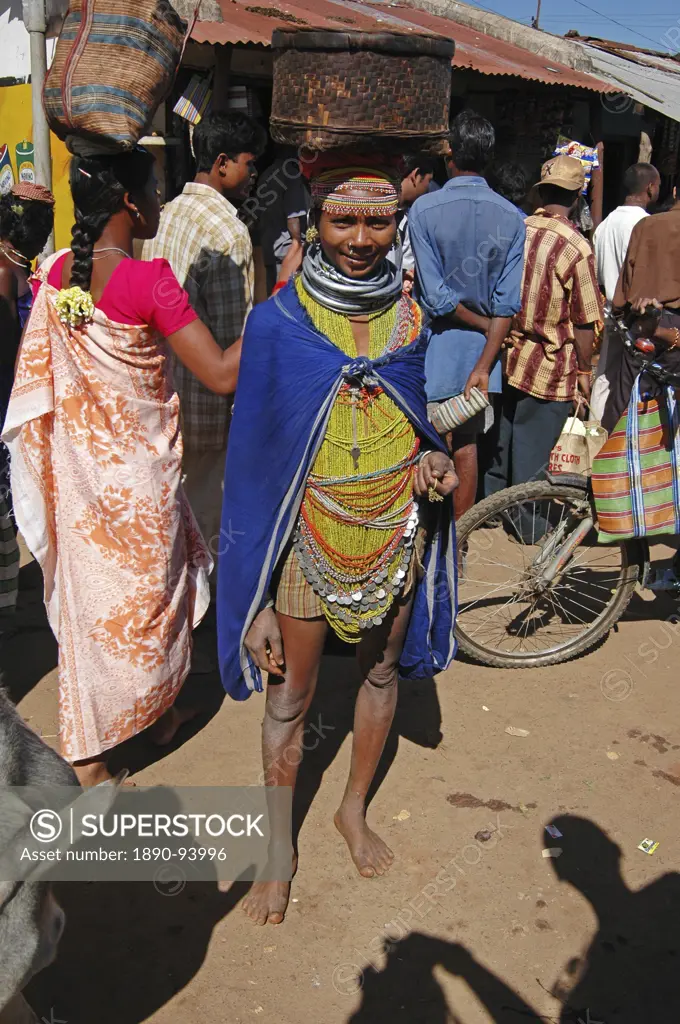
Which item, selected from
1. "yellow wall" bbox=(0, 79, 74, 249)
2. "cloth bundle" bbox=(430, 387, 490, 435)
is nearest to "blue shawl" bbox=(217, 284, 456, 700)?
"cloth bundle" bbox=(430, 387, 490, 435)

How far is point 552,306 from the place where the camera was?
203 inches

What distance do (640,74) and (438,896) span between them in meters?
11.5

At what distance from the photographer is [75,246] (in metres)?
2.83

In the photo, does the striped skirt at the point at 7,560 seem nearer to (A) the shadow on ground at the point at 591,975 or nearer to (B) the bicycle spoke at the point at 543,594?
(B) the bicycle spoke at the point at 543,594

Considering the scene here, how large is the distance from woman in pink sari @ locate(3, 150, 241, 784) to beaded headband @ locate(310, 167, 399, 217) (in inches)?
23.2

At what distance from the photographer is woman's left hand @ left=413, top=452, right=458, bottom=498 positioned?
100 inches

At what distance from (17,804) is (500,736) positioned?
252 cm

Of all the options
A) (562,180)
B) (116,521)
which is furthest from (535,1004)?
(562,180)

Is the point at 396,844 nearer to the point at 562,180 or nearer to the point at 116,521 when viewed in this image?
the point at 116,521

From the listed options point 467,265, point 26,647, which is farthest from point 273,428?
point 467,265

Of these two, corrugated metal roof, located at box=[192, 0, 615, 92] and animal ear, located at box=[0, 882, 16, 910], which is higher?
corrugated metal roof, located at box=[192, 0, 615, 92]

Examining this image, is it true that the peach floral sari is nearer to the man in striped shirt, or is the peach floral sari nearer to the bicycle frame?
the bicycle frame

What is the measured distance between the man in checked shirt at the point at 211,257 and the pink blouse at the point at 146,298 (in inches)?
48.9

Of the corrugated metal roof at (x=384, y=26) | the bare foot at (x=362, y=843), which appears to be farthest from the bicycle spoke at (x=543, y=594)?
the corrugated metal roof at (x=384, y=26)
